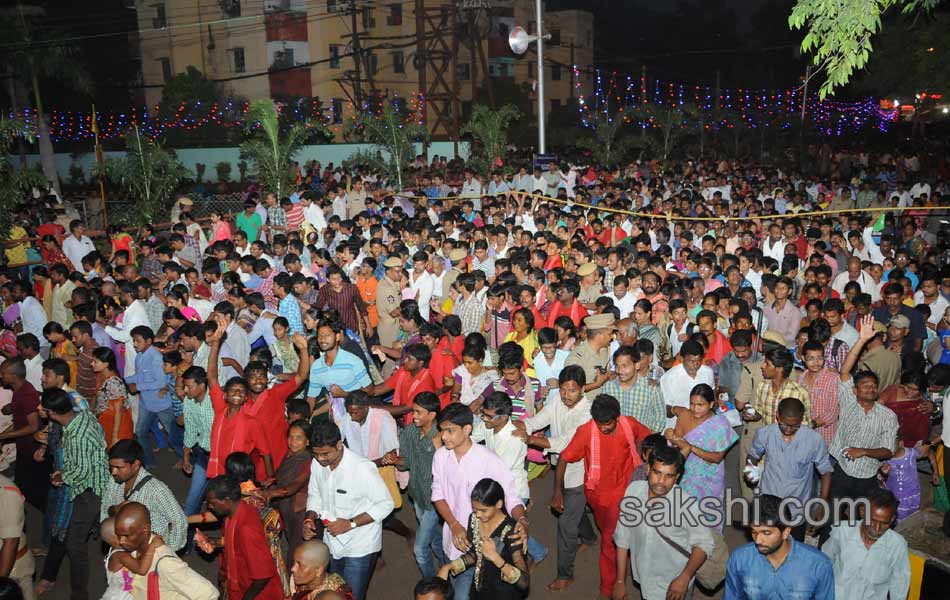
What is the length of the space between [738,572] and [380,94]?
40.2m

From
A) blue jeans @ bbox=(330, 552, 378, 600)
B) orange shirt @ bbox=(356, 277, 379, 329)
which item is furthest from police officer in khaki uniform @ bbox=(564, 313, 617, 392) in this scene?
orange shirt @ bbox=(356, 277, 379, 329)

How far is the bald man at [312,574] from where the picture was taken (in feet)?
13.1

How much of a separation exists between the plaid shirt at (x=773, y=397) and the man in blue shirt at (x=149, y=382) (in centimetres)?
521

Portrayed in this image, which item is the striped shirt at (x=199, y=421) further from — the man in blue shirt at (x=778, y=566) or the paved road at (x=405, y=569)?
the man in blue shirt at (x=778, y=566)

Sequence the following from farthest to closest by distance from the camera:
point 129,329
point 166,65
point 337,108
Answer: point 166,65 < point 337,108 < point 129,329

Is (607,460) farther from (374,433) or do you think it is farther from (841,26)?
(841,26)

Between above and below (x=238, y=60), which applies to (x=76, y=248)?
below

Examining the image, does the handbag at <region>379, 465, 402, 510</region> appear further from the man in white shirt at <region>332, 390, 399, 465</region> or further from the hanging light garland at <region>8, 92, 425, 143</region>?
the hanging light garland at <region>8, 92, 425, 143</region>

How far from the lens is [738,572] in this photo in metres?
4.18

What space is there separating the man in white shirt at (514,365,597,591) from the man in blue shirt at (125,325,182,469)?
147 inches

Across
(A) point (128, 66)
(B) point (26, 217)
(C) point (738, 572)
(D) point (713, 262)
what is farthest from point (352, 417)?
(A) point (128, 66)

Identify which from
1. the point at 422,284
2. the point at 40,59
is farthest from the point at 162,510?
Result: the point at 40,59

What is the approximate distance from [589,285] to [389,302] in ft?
7.49

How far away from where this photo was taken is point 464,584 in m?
4.72
